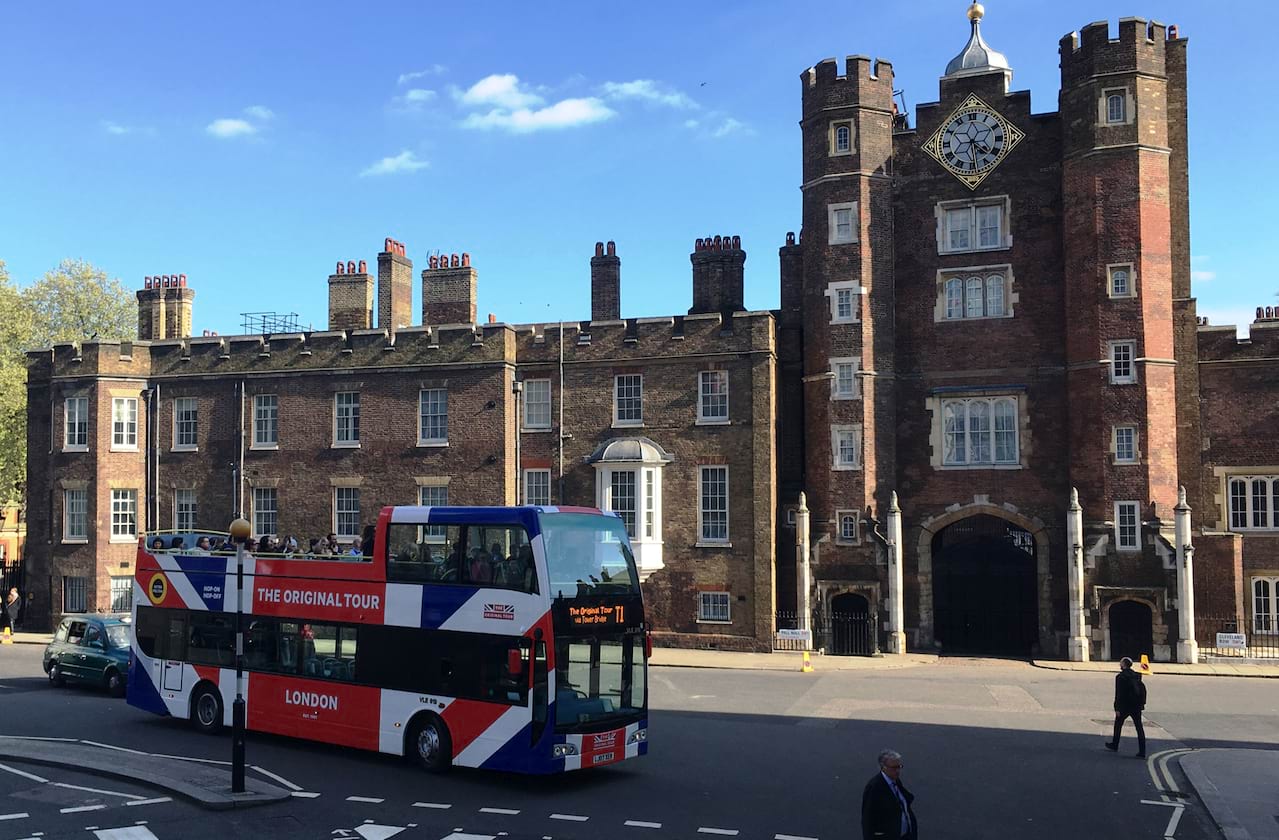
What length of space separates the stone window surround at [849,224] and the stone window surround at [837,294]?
1306mm

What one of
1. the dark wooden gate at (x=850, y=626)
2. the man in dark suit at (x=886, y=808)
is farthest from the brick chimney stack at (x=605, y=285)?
the man in dark suit at (x=886, y=808)

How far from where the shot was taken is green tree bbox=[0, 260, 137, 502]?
50375 millimetres

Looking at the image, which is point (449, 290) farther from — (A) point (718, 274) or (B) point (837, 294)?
(B) point (837, 294)

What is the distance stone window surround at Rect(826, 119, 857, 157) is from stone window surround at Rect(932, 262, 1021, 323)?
15.7 feet

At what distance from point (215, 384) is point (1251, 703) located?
33734mm

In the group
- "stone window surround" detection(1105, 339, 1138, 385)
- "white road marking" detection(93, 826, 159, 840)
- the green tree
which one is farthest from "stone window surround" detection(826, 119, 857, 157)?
the green tree

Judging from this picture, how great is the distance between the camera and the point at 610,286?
39062mm

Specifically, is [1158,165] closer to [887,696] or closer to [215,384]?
[887,696]

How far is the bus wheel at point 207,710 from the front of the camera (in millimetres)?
20031

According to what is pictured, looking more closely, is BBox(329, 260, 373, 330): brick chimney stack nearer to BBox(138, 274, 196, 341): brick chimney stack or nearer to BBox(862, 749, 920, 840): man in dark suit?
BBox(138, 274, 196, 341): brick chimney stack

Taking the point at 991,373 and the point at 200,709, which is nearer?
the point at 200,709

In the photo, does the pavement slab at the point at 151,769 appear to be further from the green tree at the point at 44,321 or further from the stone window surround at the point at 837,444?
the green tree at the point at 44,321

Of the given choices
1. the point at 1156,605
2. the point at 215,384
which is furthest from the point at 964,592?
the point at 215,384

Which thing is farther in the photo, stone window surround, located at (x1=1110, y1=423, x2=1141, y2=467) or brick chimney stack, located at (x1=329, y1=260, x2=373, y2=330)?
brick chimney stack, located at (x1=329, y1=260, x2=373, y2=330)
